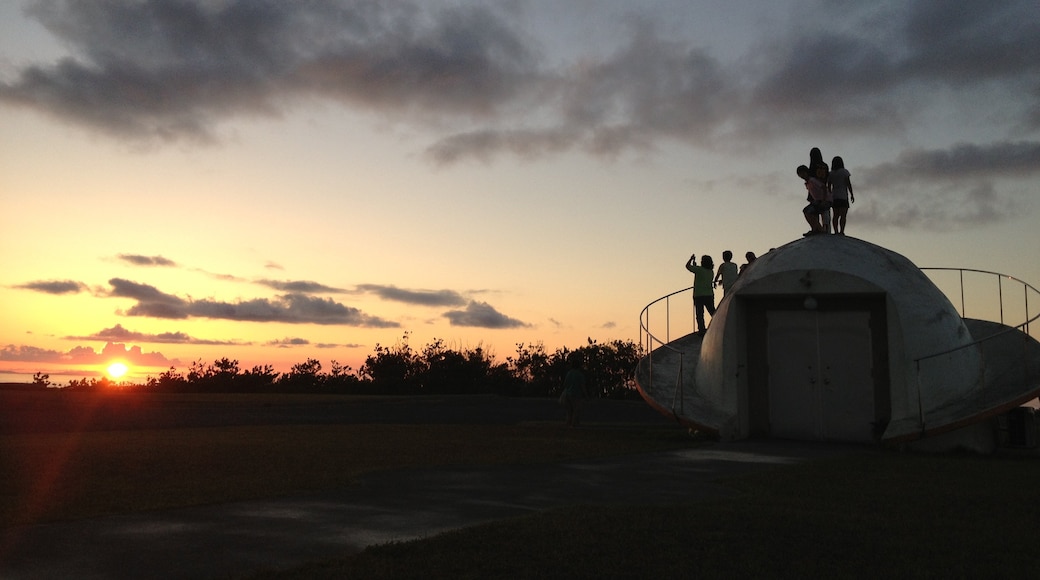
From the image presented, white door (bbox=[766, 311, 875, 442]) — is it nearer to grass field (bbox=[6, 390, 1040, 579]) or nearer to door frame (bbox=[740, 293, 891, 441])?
door frame (bbox=[740, 293, 891, 441])

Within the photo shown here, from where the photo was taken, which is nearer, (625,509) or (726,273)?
(625,509)

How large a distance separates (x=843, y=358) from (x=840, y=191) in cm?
450

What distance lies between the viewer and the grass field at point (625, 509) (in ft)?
18.2

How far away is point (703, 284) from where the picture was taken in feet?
67.7

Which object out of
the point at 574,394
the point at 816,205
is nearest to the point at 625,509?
the point at 574,394

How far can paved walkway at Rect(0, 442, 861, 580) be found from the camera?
5.64 meters

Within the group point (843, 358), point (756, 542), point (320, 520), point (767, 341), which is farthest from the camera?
point (767, 341)

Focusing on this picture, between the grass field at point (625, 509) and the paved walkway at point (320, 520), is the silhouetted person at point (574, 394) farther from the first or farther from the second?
the paved walkway at point (320, 520)

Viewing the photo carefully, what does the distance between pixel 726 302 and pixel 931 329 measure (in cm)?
388

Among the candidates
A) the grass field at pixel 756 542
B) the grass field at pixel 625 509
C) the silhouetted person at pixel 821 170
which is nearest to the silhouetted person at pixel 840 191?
the silhouetted person at pixel 821 170

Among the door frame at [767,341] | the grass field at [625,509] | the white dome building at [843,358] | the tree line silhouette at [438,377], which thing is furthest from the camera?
the tree line silhouette at [438,377]

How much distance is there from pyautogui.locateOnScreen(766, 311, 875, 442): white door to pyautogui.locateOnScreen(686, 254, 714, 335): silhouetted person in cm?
396

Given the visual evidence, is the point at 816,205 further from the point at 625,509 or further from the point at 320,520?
the point at 320,520

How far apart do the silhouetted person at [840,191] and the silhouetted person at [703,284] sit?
3.28 metres
